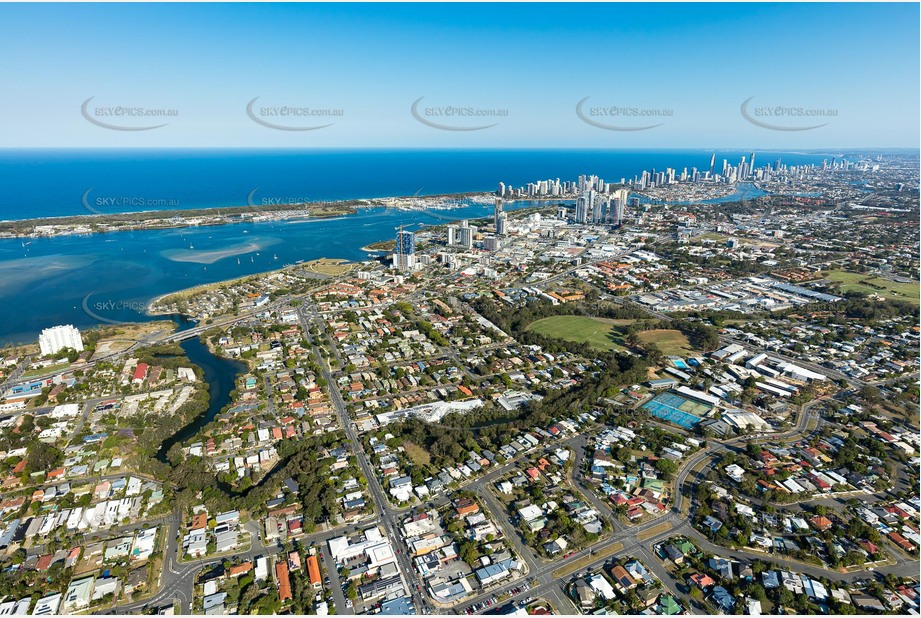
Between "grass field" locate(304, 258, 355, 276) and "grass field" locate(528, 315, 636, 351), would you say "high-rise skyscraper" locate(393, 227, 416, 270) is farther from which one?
"grass field" locate(528, 315, 636, 351)

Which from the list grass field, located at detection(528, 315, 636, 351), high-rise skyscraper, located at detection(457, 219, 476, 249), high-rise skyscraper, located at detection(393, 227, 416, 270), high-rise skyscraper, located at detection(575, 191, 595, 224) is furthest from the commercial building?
high-rise skyscraper, located at detection(575, 191, 595, 224)

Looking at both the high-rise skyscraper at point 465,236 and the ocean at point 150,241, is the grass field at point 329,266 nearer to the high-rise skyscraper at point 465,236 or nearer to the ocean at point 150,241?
the ocean at point 150,241

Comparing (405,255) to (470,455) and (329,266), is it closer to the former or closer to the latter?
(329,266)

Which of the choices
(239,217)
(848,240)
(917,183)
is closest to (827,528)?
(848,240)

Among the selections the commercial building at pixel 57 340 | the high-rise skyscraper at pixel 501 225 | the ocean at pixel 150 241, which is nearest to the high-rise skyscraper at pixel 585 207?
the high-rise skyscraper at pixel 501 225

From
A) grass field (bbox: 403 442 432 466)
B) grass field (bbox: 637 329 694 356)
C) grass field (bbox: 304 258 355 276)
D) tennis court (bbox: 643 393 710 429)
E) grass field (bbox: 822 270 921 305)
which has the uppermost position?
grass field (bbox: 304 258 355 276)
